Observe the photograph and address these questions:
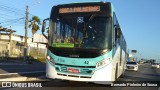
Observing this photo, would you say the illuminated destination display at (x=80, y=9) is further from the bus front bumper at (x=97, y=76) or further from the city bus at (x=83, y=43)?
the bus front bumper at (x=97, y=76)

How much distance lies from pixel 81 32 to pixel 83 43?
19.3 inches

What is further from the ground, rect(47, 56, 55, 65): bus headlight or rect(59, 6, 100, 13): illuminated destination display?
rect(59, 6, 100, 13): illuminated destination display

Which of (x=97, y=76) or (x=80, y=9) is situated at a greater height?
(x=80, y=9)

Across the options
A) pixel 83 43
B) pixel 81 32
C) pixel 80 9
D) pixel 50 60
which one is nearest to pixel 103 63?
pixel 83 43

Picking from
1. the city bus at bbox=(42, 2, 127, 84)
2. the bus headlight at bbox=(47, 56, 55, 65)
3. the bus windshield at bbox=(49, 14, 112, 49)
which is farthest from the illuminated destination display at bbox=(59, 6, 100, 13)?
the bus headlight at bbox=(47, 56, 55, 65)

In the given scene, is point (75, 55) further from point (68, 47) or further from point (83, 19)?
point (83, 19)

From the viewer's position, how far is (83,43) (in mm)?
13031

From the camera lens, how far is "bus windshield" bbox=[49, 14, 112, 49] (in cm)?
1296

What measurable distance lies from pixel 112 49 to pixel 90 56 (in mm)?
1072

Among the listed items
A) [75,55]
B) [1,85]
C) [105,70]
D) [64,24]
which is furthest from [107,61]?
[1,85]

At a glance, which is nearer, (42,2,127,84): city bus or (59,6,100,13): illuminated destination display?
(42,2,127,84): city bus

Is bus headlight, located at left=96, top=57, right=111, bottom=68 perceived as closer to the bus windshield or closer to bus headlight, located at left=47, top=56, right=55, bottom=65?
the bus windshield

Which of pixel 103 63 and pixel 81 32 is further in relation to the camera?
pixel 81 32

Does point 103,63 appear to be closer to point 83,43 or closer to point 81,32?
point 83,43
